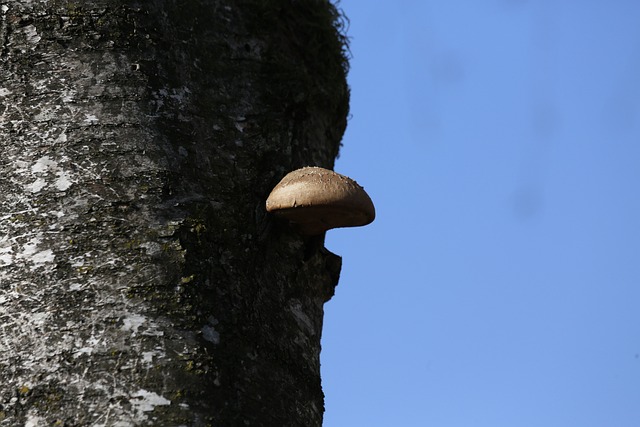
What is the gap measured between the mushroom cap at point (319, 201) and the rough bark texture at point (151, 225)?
64mm

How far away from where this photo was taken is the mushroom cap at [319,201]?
2.90 metres

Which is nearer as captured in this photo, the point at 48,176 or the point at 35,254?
the point at 35,254

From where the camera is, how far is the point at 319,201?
9.77 ft

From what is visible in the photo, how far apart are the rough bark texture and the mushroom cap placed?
→ 0.06m

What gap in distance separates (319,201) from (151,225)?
54 centimetres

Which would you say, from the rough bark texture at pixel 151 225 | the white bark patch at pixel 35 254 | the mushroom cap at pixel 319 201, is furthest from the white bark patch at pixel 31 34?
the mushroom cap at pixel 319 201

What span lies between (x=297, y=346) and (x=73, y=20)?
44.9 inches

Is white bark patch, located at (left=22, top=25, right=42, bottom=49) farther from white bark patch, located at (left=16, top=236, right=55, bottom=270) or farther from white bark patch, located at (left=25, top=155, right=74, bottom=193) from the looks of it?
white bark patch, located at (left=16, top=236, right=55, bottom=270)

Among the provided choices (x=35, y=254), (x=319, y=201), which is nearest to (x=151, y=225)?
(x=35, y=254)

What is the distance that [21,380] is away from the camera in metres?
2.43

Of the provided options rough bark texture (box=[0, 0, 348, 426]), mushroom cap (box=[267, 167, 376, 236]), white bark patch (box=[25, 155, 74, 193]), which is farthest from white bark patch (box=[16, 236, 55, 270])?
mushroom cap (box=[267, 167, 376, 236])

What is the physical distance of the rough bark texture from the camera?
2449 millimetres

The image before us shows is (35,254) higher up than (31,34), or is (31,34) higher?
(31,34)

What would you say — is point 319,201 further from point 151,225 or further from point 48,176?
point 48,176
